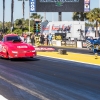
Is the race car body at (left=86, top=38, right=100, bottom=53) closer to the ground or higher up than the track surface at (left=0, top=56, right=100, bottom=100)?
higher up

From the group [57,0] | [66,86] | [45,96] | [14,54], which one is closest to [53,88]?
[66,86]

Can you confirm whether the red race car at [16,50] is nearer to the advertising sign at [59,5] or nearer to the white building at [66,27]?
the advertising sign at [59,5]

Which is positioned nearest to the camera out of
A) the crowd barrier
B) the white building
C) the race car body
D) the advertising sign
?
the race car body

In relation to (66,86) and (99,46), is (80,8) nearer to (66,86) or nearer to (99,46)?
(99,46)

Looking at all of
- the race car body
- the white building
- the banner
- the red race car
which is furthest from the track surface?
the white building

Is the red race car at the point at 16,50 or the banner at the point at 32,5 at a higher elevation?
the banner at the point at 32,5

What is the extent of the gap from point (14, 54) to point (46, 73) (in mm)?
5235

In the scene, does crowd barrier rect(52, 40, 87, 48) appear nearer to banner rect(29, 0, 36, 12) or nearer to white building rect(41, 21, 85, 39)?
banner rect(29, 0, 36, 12)

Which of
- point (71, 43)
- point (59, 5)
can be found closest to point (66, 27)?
point (59, 5)

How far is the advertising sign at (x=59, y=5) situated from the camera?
58.6m

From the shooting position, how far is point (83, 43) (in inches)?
1443

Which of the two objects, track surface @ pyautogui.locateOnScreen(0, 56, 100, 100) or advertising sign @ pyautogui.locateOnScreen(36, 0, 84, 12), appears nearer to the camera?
track surface @ pyautogui.locateOnScreen(0, 56, 100, 100)

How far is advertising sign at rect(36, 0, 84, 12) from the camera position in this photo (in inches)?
2308

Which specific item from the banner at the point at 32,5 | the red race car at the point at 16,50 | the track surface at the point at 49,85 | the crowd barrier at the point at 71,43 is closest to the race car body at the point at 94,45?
the red race car at the point at 16,50
